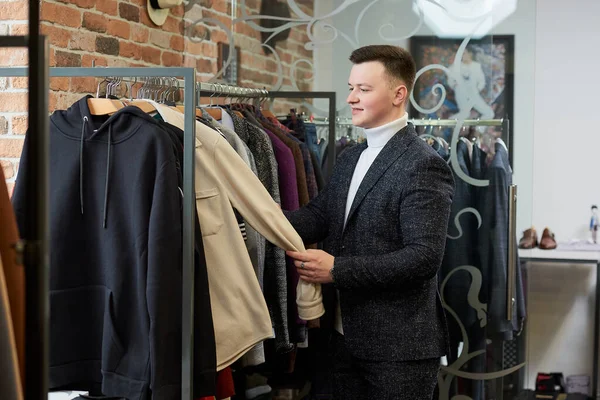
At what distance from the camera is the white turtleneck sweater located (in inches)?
97.2

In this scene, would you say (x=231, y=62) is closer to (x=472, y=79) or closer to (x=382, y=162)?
(x=472, y=79)

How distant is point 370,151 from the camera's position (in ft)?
8.30

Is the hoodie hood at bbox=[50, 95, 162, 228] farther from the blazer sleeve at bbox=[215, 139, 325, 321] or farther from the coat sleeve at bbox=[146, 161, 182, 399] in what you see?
the blazer sleeve at bbox=[215, 139, 325, 321]

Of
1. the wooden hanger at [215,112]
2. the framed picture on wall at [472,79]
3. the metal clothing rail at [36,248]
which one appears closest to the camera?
the metal clothing rail at [36,248]

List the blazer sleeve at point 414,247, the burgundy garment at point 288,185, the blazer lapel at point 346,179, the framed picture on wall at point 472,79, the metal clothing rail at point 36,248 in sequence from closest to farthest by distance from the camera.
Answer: the metal clothing rail at point 36,248, the blazer sleeve at point 414,247, the blazer lapel at point 346,179, the burgundy garment at point 288,185, the framed picture on wall at point 472,79

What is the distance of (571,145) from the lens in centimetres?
514

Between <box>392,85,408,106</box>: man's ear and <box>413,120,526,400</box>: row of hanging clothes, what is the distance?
3.35ft

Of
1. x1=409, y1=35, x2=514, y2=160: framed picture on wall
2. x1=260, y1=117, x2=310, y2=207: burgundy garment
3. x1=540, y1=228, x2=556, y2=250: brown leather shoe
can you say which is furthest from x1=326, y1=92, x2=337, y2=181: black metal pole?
x1=540, y1=228, x2=556, y2=250: brown leather shoe

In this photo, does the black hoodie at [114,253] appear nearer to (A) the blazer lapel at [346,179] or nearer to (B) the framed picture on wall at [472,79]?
(A) the blazer lapel at [346,179]

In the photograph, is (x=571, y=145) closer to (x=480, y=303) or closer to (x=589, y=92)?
(x=589, y=92)

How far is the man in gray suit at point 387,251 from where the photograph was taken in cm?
232

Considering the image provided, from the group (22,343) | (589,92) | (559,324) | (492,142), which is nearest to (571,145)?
(589,92)

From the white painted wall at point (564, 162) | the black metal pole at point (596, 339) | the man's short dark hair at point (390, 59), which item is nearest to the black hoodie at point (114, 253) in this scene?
the man's short dark hair at point (390, 59)

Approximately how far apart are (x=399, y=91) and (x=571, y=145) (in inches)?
119
